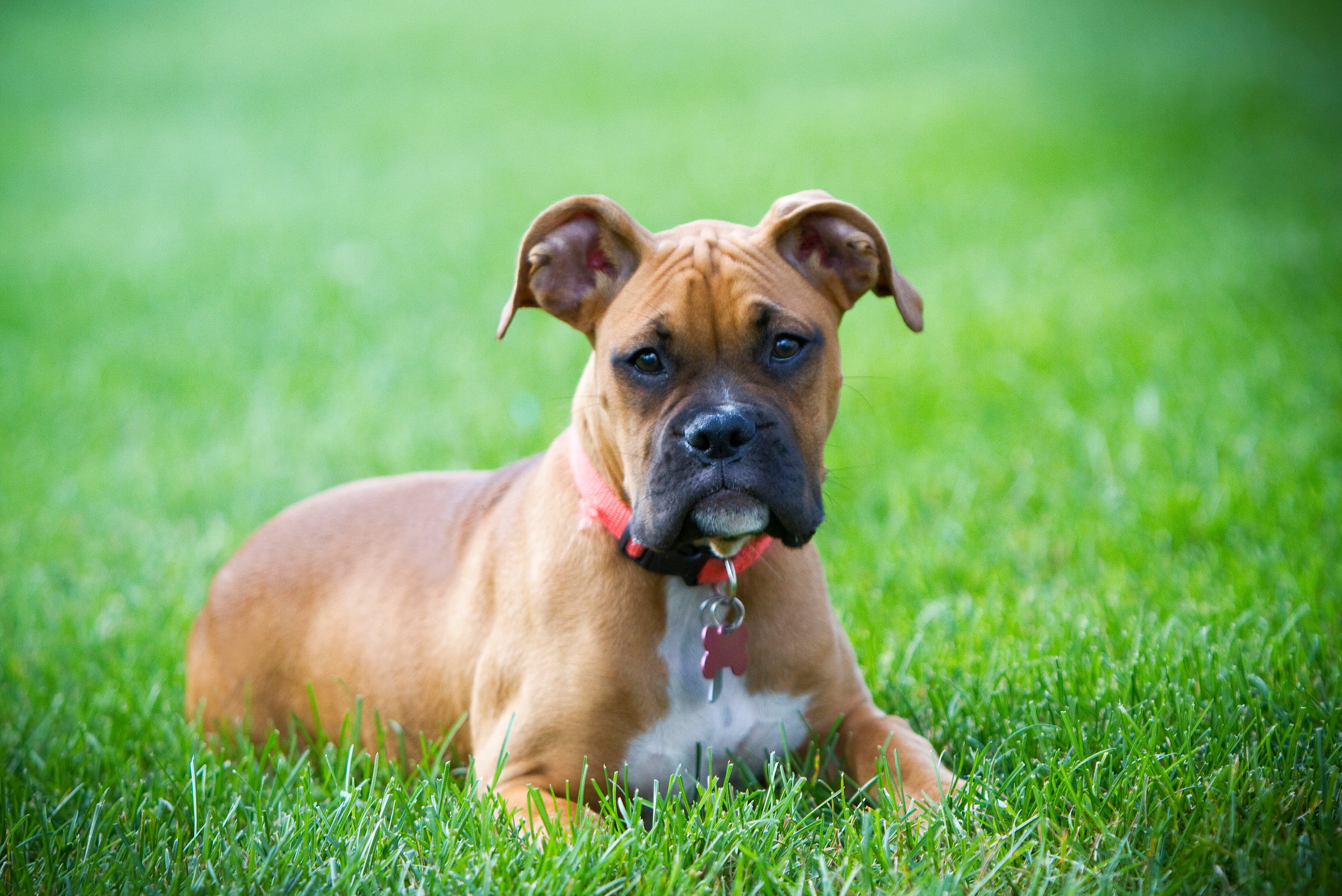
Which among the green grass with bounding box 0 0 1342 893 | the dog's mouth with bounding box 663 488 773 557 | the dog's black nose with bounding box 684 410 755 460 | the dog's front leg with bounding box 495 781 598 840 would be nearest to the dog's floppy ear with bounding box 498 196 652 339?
the dog's black nose with bounding box 684 410 755 460

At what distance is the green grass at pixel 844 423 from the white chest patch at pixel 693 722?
19 centimetres

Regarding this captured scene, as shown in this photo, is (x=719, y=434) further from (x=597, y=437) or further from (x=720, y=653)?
(x=720, y=653)

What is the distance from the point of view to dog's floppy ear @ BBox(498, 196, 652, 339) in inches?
144

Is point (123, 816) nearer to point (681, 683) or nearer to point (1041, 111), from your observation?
point (681, 683)

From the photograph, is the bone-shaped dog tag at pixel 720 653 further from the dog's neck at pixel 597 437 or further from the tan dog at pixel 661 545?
the dog's neck at pixel 597 437

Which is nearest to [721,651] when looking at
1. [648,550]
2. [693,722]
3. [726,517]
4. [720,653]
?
[720,653]

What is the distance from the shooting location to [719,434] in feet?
10.6

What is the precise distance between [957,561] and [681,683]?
2.21 meters

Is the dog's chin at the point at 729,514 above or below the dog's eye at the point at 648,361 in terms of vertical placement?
below

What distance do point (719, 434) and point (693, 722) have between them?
0.92 meters

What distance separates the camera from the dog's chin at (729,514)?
3260 millimetres

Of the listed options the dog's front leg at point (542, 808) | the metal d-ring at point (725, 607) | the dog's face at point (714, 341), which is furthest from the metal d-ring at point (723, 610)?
the dog's front leg at point (542, 808)

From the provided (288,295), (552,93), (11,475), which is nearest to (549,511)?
(11,475)

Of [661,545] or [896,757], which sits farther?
[896,757]
